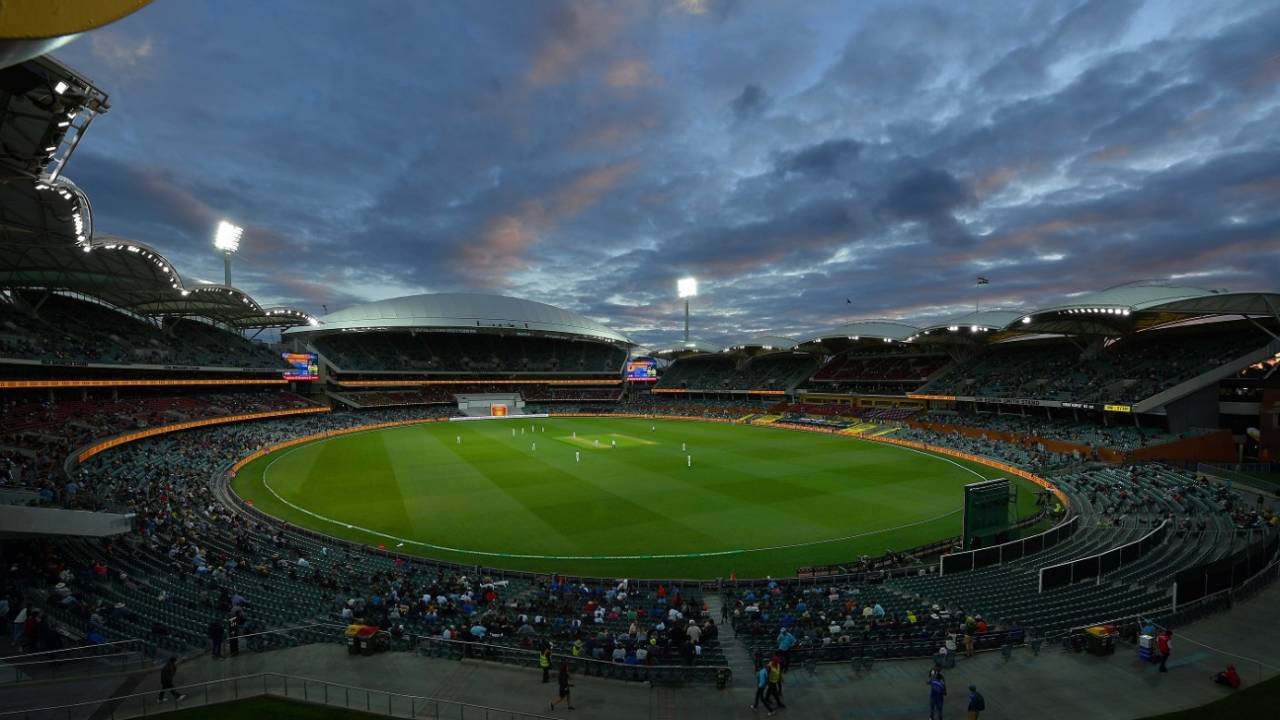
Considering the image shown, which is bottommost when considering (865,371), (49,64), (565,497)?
(565,497)

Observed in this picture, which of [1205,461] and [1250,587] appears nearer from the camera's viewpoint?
[1250,587]

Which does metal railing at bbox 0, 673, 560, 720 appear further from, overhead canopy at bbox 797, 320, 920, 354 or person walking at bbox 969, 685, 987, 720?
overhead canopy at bbox 797, 320, 920, 354

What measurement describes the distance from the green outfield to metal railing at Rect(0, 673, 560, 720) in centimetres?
1066

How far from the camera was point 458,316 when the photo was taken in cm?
8138

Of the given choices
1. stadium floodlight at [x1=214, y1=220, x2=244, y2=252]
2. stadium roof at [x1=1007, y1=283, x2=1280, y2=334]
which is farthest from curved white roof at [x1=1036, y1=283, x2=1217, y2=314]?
stadium floodlight at [x1=214, y1=220, x2=244, y2=252]

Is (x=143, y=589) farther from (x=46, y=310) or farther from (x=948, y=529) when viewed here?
(x=46, y=310)

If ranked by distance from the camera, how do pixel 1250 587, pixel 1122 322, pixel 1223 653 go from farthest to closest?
1. pixel 1122 322
2. pixel 1250 587
3. pixel 1223 653

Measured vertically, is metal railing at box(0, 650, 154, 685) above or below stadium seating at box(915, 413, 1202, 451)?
below

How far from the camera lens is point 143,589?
15.8m

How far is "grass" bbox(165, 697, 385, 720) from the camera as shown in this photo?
31.3 feet

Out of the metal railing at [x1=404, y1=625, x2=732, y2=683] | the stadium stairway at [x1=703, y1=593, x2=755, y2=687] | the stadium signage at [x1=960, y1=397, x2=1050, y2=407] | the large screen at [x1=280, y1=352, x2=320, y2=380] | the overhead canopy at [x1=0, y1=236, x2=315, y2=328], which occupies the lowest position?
the stadium stairway at [x1=703, y1=593, x2=755, y2=687]

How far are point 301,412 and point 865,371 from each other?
68.3 m

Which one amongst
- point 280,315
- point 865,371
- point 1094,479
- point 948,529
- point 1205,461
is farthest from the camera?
point 865,371

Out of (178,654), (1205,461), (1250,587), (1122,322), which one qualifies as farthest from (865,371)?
(178,654)
